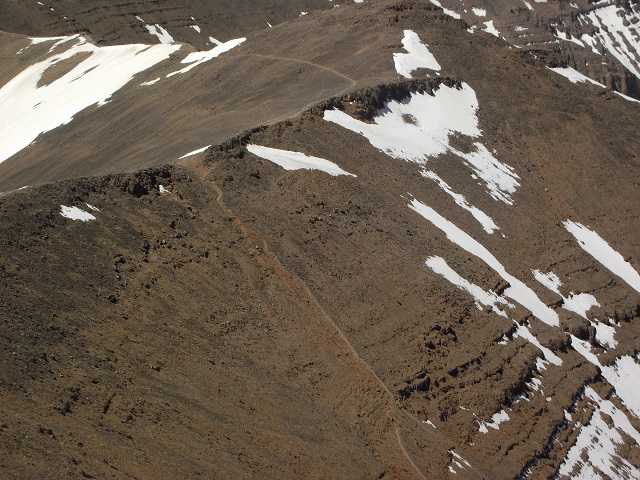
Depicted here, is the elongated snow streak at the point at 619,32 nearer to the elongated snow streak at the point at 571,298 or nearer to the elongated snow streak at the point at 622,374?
the elongated snow streak at the point at 571,298

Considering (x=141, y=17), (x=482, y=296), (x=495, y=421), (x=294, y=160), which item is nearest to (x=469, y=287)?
(x=482, y=296)

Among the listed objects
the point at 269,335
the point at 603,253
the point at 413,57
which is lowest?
the point at 603,253

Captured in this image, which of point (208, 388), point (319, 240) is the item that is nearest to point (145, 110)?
point (319, 240)

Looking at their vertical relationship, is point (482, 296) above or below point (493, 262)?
above

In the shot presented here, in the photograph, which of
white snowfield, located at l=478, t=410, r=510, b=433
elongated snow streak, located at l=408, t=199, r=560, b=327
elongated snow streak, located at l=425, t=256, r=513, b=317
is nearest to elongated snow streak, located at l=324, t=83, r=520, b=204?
elongated snow streak, located at l=408, t=199, r=560, b=327

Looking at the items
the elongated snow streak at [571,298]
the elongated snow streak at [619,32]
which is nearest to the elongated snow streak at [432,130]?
the elongated snow streak at [571,298]

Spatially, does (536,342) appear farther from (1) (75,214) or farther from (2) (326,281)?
(1) (75,214)
